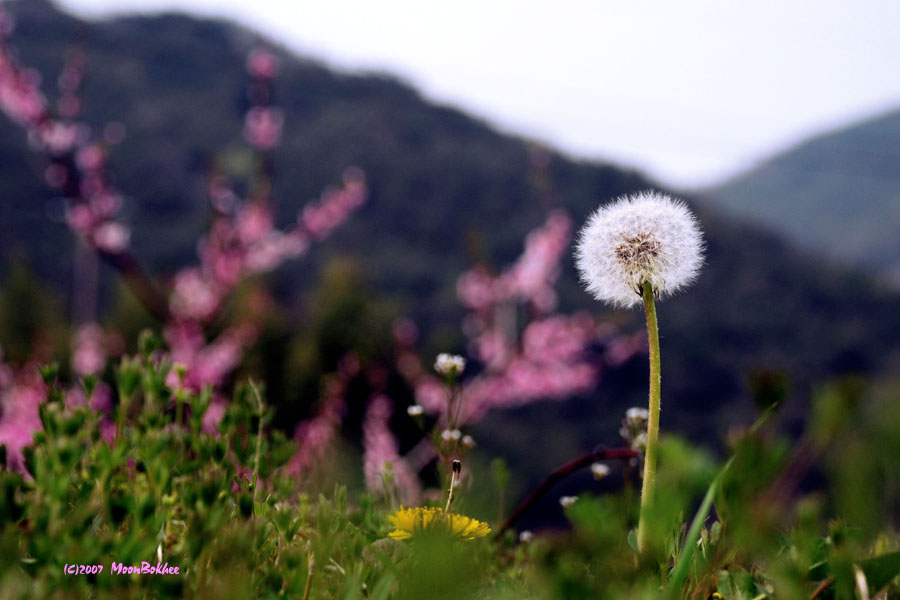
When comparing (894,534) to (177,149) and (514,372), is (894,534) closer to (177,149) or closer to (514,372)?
(514,372)

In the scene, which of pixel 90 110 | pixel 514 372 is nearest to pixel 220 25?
pixel 90 110

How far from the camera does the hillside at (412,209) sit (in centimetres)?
3991

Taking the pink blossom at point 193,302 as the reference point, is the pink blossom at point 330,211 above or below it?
above

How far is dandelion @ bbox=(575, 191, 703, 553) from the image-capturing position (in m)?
1.12

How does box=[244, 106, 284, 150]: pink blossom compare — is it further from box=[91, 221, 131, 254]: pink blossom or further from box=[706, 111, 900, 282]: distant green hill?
box=[706, 111, 900, 282]: distant green hill

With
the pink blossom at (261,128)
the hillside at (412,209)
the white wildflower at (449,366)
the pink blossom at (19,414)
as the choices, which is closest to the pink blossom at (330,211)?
the pink blossom at (261,128)

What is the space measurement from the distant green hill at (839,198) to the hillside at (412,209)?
64.9ft

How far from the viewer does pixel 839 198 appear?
81.6 metres

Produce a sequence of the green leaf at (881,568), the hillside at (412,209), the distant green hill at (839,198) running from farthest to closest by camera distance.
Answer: the distant green hill at (839,198) < the hillside at (412,209) < the green leaf at (881,568)

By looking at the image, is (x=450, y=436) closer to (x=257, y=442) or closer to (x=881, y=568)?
(x=257, y=442)

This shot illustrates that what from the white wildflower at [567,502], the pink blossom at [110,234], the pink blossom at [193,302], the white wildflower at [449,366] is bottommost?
the pink blossom at [193,302]

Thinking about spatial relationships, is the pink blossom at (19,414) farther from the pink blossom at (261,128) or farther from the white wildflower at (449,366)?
the white wildflower at (449,366)

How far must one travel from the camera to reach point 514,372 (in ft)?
38.9

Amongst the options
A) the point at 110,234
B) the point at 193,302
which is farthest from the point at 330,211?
the point at 110,234
